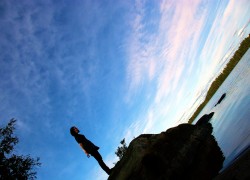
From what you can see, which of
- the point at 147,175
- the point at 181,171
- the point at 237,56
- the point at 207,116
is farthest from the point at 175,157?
the point at 237,56

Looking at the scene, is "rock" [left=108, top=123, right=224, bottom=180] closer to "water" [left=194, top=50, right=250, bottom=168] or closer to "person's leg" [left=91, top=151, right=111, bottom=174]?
"water" [left=194, top=50, right=250, bottom=168]

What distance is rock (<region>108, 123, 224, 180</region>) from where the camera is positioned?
12655 millimetres

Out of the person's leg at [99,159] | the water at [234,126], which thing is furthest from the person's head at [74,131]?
the water at [234,126]

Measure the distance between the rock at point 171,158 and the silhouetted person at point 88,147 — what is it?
6.30ft

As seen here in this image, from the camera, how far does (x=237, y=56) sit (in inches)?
6531

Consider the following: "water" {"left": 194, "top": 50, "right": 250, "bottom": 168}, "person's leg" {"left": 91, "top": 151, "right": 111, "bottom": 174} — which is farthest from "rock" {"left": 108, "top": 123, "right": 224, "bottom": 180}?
"person's leg" {"left": 91, "top": 151, "right": 111, "bottom": 174}

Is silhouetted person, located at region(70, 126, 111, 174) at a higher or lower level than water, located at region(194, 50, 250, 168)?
higher

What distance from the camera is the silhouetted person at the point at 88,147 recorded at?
55.1ft

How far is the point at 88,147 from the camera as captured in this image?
1680 centimetres

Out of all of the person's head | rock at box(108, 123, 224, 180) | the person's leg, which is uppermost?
the person's head

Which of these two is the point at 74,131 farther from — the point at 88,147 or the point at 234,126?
the point at 234,126

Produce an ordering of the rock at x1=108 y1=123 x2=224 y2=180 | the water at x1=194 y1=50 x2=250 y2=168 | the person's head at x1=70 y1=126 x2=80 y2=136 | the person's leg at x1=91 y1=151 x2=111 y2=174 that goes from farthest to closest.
Answer: the person's head at x1=70 y1=126 x2=80 y2=136, the person's leg at x1=91 y1=151 x2=111 y2=174, the water at x1=194 y1=50 x2=250 y2=168, the rock at x1=108 y1=123 x2=224 y2=180

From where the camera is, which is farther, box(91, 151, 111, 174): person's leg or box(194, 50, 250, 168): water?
box(91, 151, 111, 174): person's leg

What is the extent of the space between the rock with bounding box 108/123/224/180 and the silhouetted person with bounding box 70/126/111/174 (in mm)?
1920
